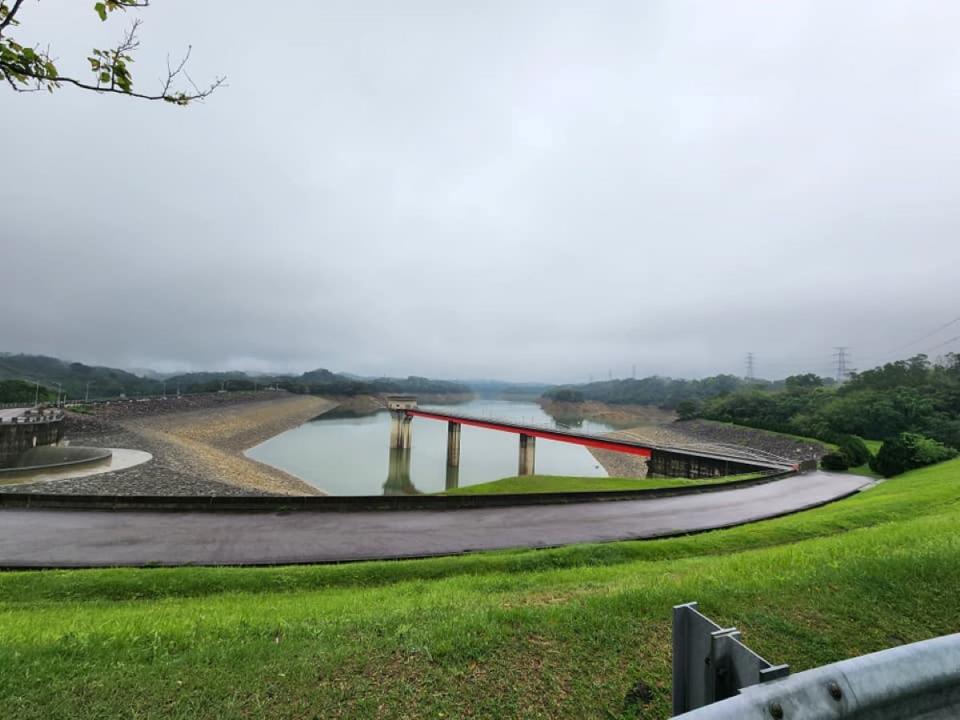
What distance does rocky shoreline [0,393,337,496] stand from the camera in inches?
782

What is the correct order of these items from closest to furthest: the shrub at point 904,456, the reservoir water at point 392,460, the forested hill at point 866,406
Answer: the shrub at point 904,456 < the reservoir water at point 392,460 < the forested hill at point 866,406

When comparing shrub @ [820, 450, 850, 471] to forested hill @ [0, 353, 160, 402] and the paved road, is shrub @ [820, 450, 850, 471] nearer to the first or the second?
the paved road

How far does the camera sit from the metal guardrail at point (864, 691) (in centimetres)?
125

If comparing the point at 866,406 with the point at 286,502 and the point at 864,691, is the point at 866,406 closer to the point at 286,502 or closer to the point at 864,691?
the point at 286,502

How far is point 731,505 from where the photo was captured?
45.8ft

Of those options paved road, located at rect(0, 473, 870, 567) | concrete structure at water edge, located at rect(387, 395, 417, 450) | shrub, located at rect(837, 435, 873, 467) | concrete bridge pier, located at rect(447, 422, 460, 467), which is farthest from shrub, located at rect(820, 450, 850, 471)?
concrete structure at water edge, located at rect(387, 395, 417, 450)

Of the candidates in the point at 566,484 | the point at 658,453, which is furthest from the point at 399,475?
the point at 566,484

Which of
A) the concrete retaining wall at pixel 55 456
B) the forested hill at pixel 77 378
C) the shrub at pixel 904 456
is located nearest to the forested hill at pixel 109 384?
the forested hill at pixel 77 378

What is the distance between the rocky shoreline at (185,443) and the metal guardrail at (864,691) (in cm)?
2025

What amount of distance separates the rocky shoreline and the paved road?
781 cm

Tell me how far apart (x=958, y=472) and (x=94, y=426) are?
5158 cm

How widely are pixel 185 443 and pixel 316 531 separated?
1373 inches

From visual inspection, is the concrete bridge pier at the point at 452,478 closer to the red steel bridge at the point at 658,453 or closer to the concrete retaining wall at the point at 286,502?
the red steel bridge at the point at 658,453

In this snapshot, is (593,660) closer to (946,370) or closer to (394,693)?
(394,693)
